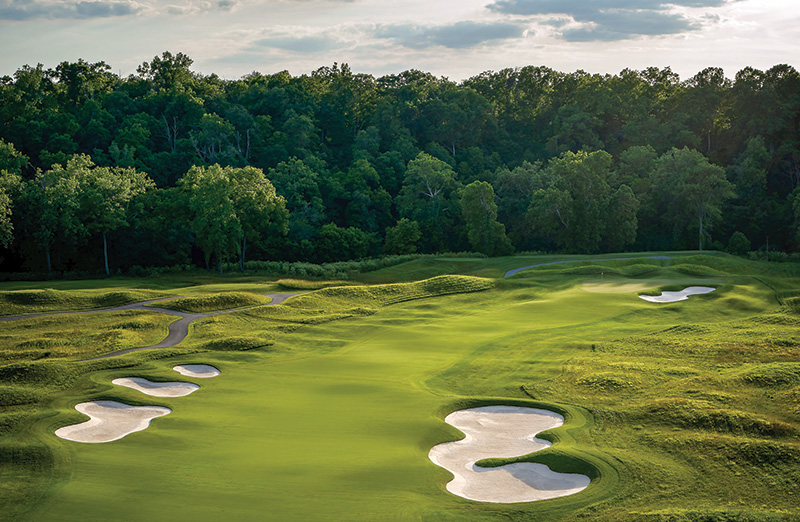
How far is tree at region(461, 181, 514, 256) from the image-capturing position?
8794 centimetres

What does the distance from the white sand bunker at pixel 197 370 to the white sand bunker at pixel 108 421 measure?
5.17 metres

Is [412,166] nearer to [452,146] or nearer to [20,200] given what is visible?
[452,146]

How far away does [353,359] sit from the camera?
36.0 metres

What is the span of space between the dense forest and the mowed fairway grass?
30985mm

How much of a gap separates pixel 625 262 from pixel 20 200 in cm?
6033

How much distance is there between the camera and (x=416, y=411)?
2672 centimetres

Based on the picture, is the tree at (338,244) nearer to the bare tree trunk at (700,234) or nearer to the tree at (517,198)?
the tree at (517,198)

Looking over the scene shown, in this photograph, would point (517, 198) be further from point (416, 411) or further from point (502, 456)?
point (502, 456)

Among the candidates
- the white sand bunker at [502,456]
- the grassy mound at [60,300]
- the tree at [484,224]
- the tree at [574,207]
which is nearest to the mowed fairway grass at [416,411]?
the white sand bunker at [502,456]

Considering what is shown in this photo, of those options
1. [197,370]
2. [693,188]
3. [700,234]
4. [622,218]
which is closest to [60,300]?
[197,370]

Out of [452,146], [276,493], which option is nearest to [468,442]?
[276,493]

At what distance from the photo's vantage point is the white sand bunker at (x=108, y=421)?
2452 cm

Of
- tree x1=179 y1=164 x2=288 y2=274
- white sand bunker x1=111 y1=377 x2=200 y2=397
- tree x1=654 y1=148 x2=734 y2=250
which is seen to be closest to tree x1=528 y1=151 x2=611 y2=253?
tree x1=654 y1=148 x2=734 y2=250

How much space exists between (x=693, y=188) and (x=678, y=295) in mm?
42885
